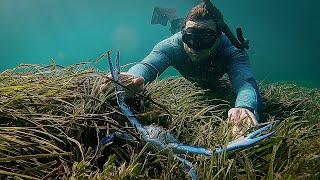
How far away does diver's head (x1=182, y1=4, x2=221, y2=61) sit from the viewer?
511cm

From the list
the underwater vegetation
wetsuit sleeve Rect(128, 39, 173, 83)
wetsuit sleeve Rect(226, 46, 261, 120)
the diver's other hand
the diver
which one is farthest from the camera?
the diver

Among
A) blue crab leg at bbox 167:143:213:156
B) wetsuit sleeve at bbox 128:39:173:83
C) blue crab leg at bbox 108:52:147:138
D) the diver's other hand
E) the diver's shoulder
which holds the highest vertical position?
the diver's shoulder

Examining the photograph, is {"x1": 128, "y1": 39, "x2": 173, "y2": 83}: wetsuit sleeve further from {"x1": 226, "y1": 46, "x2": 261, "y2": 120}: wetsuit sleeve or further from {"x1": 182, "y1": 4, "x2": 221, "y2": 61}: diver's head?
{"x1": 226, "y1": 46, "x2": 261, "y2": 120}: wetsuit sleeve

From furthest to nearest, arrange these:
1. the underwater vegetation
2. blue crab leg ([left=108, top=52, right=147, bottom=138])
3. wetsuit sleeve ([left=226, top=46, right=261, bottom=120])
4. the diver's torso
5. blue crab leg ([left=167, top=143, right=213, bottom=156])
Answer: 1. the diver's torso
2. wetsuit sleeve ([left=226, top=46, right=261, bottom=120])
3. blue crab leg ([left=108, top=52, right=147, bottom=138])
4. blue crab leg ([left=167, top=143, right=213, bottom=156])
5. the underwater vegetation

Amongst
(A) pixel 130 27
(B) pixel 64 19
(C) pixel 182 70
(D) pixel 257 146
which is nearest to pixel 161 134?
(D) pixel 257 146

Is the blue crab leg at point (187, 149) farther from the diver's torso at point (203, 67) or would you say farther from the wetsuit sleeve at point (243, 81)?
the diver's torso at point (203, 67)

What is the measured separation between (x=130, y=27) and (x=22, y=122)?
86.2 metres


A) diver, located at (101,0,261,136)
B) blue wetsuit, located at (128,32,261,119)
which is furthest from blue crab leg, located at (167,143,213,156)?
blue wetsuit, located at (128,32,261,119)

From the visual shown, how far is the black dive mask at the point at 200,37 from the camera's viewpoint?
16.7ft

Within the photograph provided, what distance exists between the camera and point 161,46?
18.3ft

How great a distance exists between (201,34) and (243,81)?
35.8 inches

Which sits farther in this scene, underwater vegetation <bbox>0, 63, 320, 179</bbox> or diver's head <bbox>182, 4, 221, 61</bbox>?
diver's head <bbox>182, 4, 221, 61</bbox>

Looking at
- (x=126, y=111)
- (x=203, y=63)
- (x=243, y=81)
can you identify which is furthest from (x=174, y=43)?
(x=126, y=111)

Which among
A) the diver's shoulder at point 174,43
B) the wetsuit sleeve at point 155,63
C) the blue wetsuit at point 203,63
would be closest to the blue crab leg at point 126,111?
the wetsuit sleeve at point 155,63
